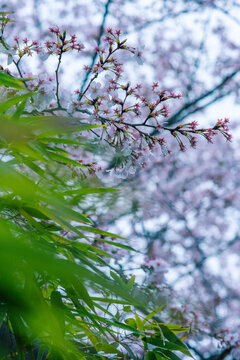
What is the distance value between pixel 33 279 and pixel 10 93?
0.68m

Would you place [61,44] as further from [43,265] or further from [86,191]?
[43,265]

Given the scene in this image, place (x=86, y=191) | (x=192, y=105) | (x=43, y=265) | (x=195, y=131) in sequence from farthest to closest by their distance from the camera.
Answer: (x=192, y=105) < (x=195, y=131) < (x=86, y=191) < (x=43, y=265)

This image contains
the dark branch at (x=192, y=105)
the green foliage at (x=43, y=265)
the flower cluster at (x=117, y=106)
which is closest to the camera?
the green foliage at (x=43, y=265)

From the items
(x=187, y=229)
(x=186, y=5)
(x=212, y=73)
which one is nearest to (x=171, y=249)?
(x=187, y=229)

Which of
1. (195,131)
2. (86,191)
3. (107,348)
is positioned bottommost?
(107,348)

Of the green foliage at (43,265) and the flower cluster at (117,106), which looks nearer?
the green foliage at (43,265)

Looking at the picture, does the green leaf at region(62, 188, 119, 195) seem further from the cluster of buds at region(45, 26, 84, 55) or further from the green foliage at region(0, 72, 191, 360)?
the cluster of buds at region(45, 26, 84, 55)

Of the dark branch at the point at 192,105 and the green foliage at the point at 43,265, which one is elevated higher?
the dark branch at the point at 192,105

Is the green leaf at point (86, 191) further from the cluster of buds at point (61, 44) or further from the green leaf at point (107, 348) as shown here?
the cluster of buds at point (61, 44)

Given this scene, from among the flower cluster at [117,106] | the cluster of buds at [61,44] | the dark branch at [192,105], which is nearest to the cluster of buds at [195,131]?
the flower cluster at [117,106]

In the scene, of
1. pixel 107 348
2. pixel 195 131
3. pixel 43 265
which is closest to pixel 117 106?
pixel 195 131

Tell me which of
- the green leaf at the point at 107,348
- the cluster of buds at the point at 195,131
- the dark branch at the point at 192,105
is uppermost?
the dark branch at the point at 192,105

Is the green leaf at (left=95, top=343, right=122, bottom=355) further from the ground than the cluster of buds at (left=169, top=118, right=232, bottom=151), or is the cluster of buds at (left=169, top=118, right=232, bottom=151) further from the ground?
the cluster of buds at (left=169, top=118, right=232, bottom=151)

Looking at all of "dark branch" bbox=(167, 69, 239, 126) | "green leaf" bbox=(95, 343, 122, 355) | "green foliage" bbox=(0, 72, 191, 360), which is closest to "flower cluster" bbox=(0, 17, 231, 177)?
"green foliage" bbox=(0, 72, 191, 360)
